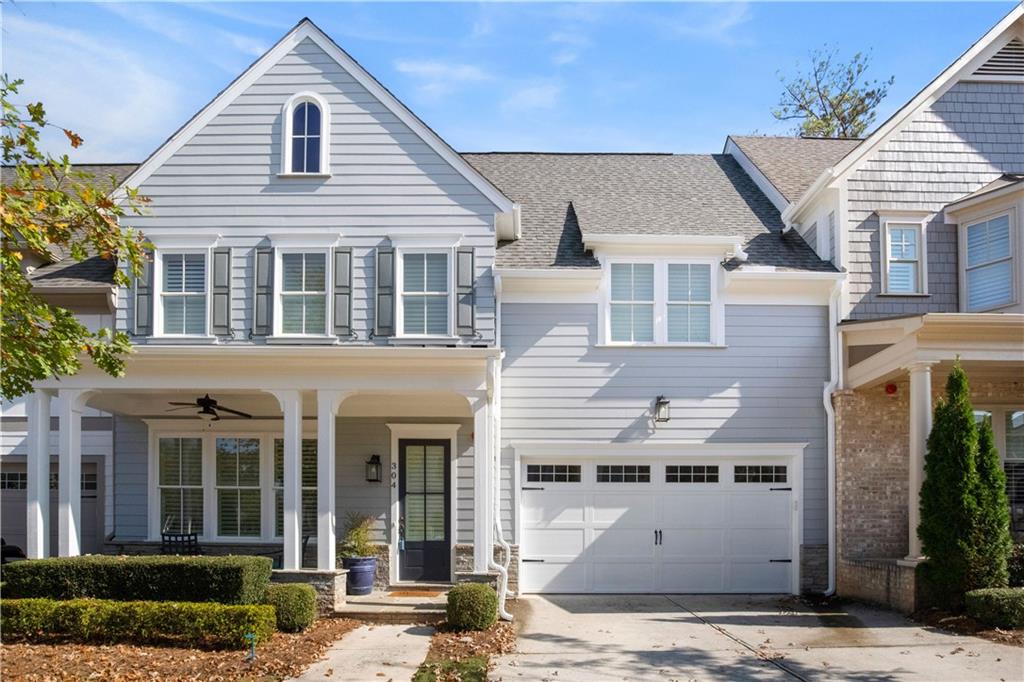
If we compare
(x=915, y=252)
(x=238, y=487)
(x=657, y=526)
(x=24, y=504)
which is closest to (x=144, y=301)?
(x=238, y=487)

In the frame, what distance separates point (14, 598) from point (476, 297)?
24.8 ft

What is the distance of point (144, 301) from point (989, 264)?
13328 mm

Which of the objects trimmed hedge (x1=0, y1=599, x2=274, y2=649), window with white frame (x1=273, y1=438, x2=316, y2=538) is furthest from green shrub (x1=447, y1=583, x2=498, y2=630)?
window with white frame (x1=273, y1=438, x2=316, y2=538)

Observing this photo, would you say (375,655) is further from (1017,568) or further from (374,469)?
(1017,568)

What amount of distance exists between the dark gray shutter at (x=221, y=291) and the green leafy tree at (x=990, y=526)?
11.1 meters

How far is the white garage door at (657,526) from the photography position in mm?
15883

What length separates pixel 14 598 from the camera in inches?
491

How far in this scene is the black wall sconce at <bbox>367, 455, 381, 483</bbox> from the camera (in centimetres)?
1563

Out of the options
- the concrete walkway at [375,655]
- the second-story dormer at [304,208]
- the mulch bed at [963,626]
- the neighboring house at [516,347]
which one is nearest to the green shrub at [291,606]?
the concrete walkway at [375,655]

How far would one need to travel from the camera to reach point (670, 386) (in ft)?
52.4

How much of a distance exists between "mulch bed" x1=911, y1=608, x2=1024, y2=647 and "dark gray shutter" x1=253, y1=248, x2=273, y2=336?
405 inches

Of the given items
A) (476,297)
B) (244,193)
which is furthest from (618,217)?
(244,193)

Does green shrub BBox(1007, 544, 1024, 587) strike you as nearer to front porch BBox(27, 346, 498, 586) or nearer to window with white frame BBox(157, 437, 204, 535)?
front porch BBox(27, 346, 498, 586)

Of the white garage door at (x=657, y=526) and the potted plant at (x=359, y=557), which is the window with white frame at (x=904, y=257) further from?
the potted plant at (x=359, y=557)
